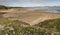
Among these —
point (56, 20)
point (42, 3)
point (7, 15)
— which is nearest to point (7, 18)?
point (7, 15)

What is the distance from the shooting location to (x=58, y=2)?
175 centimetres

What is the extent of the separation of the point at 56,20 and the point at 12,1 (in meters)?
0.63

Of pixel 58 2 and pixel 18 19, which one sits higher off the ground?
pixel 58 2

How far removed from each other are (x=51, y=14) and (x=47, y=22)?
114 millimetres

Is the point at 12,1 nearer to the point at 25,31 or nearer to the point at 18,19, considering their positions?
the point at 18,19

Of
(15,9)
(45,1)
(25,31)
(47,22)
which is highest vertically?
(45,1)

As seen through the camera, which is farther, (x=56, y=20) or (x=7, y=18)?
(x=7, y=18)

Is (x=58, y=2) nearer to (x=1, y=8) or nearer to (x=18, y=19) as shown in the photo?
(x=18, y=19)

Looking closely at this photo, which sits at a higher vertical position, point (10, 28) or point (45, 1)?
point (45, 1)

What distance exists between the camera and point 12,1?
1.85 m

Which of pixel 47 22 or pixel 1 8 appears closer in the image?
pixel 47 22

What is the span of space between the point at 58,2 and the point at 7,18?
697mm

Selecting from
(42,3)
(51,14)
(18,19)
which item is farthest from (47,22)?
(18,19)

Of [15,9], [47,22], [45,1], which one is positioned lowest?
[47,22]
